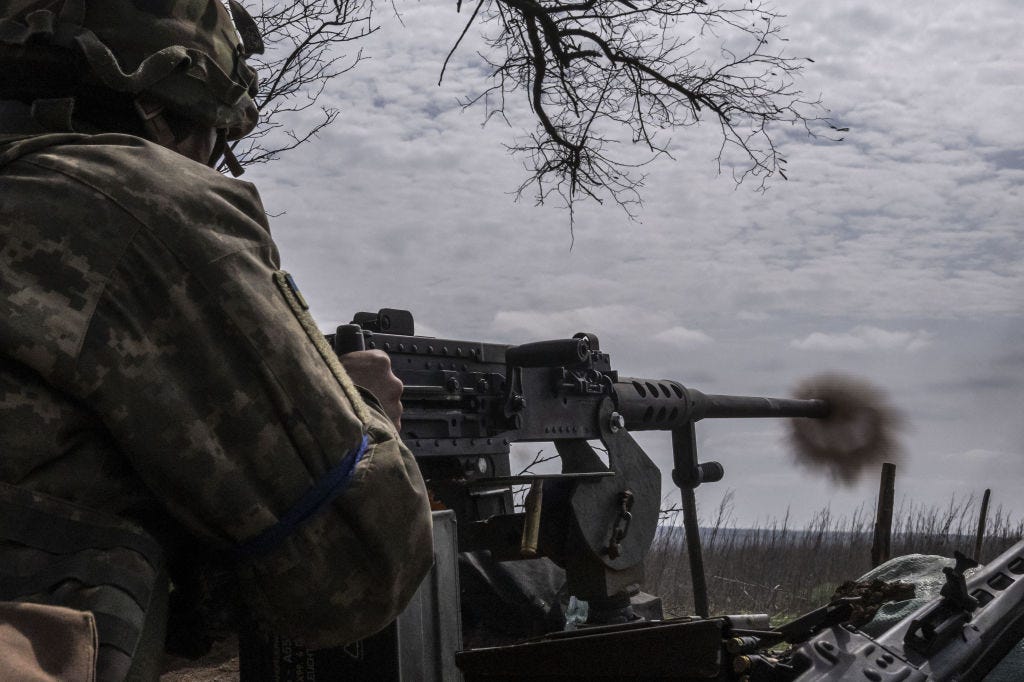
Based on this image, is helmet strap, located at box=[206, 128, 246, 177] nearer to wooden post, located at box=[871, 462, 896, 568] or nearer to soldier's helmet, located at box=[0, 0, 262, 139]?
soldier's helmet, located at box=[0, 0, 262, 139]

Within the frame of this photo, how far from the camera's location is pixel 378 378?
225 cm

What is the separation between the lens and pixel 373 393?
2191mm

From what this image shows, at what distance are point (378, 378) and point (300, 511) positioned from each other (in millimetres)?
514

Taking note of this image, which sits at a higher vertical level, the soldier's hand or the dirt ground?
the soldier's hand

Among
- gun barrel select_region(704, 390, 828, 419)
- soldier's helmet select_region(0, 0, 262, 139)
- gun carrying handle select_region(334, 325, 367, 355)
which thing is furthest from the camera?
gun barrel select_region(704, 390, 828, 419)

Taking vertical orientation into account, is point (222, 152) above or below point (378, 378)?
above

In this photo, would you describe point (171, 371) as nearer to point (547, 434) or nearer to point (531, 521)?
point (531, 521)

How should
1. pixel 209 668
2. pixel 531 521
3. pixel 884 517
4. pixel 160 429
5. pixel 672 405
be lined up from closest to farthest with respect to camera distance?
pixel 160 429 → pixel 531 521 → pixel 209 668 → pixel 672 405 → pixel 884 517

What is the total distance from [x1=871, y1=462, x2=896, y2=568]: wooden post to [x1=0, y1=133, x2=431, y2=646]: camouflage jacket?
7023 millimetres

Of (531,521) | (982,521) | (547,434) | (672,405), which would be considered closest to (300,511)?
(531,521)

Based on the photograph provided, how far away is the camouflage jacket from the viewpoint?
1.66 meters

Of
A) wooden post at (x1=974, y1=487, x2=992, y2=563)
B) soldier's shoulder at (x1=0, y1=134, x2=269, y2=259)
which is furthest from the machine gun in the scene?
wooden post at (x1=974, y1=487, x2=992, y2=563)

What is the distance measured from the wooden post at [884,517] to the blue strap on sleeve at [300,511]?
703 centimetres

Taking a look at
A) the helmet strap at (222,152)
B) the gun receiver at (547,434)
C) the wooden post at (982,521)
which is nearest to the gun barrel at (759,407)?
the gun receiver at (547,434)
